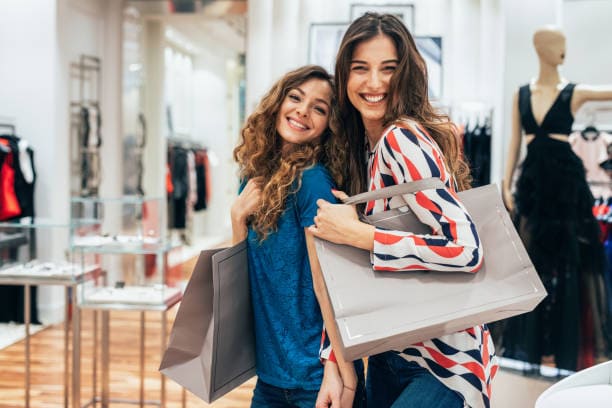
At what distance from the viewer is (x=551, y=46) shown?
3.64 m

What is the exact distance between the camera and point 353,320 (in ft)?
3.61

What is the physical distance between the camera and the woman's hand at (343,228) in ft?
3.77

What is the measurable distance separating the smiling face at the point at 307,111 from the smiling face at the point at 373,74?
0.15 m

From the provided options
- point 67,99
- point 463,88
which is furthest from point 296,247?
point 67,99

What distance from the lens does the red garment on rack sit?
4.96 m

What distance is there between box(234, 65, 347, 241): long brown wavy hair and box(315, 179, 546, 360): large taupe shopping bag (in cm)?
25

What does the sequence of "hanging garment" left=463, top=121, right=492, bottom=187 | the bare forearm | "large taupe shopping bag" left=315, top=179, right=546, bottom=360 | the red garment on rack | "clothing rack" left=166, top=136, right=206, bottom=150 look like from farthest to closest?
"clothing rack" left=166, top=136, right=206, bottom=150 < the red garment on rack < "hanging garment" left=463, top=121, right=492, bottom=187 < the bare forearm < "large taupe shopping bag" left=315, top=179, right=546, bottom=360

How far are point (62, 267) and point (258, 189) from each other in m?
1.91

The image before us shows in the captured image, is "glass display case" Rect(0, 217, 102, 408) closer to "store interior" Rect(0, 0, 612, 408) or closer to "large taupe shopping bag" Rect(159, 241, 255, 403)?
"store interior" Rect(0, 0, 612, 408)

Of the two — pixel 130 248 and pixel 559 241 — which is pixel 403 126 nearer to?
pixel 130 248

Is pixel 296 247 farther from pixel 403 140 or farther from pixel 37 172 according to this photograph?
pixel 37 172

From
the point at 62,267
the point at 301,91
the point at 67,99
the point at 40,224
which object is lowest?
the point at 62,267

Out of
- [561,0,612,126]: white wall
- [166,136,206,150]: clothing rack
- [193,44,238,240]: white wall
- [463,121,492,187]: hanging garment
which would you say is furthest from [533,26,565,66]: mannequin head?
[193,44,238,240]: white wall

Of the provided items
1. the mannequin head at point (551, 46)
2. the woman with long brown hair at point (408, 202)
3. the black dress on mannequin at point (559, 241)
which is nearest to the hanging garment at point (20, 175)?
the black dress on mannequin at point (559, 241)
